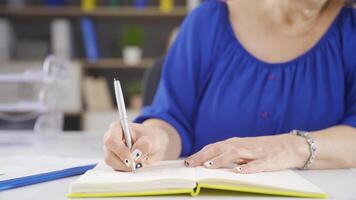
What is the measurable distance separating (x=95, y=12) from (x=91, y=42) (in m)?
0.20

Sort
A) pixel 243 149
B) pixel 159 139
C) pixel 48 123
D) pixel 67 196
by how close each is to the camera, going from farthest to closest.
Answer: pixel 48 123 < pixel 159 139 < pixel 243 149 < pixel 67 196

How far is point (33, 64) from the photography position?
3322 mm

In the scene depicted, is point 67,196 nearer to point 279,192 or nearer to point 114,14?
point 279,192

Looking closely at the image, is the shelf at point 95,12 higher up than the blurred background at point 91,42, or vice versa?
the shelf at point 95,12

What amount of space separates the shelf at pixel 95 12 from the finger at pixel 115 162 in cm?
262

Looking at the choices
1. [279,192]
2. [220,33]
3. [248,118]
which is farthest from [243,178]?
[220,33]

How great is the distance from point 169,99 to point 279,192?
1.98 ft

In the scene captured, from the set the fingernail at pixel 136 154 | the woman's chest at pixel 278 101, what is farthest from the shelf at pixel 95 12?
the fingernail at pixel 136 154

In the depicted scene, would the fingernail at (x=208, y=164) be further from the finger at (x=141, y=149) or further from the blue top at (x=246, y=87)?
the blue top at (x=246, y=87)

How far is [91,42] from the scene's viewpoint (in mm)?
3420

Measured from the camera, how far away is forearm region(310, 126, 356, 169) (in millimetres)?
940

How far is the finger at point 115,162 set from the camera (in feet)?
2.68

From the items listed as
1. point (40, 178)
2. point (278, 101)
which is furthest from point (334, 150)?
point (40, 178)

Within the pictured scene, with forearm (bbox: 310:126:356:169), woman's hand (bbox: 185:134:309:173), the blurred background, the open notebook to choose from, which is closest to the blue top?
forearm (bbox: 310:126:356:169)
